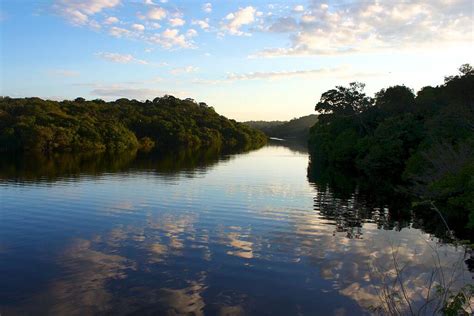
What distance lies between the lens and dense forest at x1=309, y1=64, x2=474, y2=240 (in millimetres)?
35938

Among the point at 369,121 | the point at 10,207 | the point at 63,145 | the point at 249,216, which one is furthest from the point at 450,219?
the point at 63,145

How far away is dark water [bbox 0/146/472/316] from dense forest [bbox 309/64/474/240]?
4700mm

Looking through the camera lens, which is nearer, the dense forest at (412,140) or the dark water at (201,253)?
the dark water at (201,253)

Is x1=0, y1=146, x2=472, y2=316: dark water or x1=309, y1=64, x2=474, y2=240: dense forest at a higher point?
x1=309, y1=64, x2=474, y2=240: dense forest

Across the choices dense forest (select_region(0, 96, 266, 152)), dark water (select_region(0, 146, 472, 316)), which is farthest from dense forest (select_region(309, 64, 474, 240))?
dense forest (select_region(0, 96, 266, 152))

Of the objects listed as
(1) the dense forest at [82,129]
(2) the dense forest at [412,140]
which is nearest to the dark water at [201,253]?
(2) the dense forest at [412,140]

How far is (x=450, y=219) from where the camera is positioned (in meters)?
33.1

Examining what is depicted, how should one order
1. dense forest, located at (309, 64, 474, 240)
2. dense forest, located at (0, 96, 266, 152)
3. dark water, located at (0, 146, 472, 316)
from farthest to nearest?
1. dense forest, located at (0, 96, 266, 152)
2. dense forest, located at (309, 64, 474, 240)
3. dark water, located at (0, 146, 472, 316)

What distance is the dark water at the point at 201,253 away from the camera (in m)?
16.8

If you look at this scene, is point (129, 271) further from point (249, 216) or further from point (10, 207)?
point (10, 207)

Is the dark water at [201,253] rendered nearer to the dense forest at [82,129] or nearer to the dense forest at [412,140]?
the dense forest at [412,140]

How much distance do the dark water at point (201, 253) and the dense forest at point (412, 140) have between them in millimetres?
4700

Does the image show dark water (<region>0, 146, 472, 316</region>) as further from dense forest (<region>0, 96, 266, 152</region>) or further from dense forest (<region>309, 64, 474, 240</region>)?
dense forest (<region>0, 96, 266, 152</region>)

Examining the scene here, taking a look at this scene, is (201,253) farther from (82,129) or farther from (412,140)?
(82,129)
